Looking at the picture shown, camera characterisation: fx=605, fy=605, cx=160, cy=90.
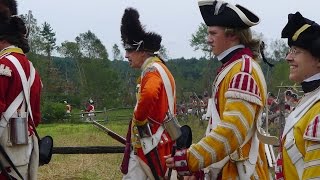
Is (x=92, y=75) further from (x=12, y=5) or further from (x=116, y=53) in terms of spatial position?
(x=12, y=5)

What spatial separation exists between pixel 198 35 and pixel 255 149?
180 feet

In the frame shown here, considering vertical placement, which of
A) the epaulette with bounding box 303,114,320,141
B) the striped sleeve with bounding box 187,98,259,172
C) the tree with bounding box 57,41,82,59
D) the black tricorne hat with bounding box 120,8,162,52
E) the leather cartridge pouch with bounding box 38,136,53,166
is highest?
the black tricorne hat with bounding box 120,8,162,52

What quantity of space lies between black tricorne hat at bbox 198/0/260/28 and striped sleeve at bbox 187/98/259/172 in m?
Result: 0.52

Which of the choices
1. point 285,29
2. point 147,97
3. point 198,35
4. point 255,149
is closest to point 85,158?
point 147,97

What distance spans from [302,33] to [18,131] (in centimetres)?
249

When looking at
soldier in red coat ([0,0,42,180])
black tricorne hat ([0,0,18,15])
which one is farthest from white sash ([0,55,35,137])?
black tricorne hat ([0,0,18,15])

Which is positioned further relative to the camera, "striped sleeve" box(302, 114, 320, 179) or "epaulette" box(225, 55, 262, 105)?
"epaulette" box(225, 55, 262, 105)

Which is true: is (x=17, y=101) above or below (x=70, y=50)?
above

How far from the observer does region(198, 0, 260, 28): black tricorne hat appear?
3.56m

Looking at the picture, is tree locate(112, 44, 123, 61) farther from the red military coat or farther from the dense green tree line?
the red military coat

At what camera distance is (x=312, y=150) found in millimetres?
2596

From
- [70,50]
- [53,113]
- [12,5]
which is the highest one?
[12,5]

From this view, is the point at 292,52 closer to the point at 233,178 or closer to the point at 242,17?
the point at 242,17

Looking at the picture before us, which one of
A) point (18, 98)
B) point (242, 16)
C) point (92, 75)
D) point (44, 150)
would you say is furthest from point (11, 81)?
point (92, 75)
